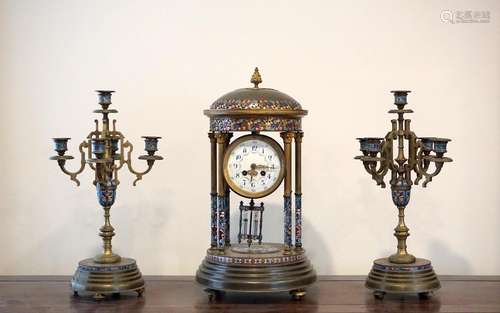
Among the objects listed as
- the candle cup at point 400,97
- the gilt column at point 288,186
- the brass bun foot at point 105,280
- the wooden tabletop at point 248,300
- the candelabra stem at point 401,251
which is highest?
the candle cup at point 400,97

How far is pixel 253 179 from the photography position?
191 cm

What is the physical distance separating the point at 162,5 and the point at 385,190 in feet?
2.77

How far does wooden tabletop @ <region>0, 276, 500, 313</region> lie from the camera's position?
1.80 meters

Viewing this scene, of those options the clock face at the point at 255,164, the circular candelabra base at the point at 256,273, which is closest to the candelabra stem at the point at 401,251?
the circular candelabra base at the point at 256,273

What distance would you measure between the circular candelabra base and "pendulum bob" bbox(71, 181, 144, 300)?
167 mm

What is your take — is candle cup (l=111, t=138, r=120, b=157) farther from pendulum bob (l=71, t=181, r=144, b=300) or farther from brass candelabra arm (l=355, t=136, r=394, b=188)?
brass candelabra arm (l=355, t=136, r=394, b=188)

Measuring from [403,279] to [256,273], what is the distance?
1.15 feet

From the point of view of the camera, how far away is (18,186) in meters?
2.30

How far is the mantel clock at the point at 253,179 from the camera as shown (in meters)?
1.85

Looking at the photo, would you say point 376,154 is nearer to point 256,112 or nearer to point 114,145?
point 256,112

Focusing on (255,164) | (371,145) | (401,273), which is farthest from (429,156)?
(255,164)

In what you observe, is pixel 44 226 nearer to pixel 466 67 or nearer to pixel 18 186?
pixel 18 186

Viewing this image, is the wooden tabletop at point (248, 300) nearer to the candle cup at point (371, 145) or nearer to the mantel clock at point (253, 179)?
the mantel clock at point (253, 179)

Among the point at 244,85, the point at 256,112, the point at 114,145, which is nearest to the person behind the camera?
the point at 256,112
